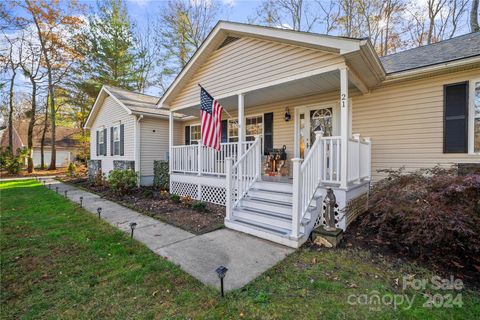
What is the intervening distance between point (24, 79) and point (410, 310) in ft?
90.4

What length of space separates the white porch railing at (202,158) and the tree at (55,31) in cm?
1754

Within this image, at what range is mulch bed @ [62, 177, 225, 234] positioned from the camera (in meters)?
5.28

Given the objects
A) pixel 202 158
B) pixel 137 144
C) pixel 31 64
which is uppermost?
pixel 31 64

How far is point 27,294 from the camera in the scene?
2.76 metres

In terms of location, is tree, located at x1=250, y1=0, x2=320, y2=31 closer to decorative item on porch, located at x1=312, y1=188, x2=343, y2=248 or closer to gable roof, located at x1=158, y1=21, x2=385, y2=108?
gable roof, located at x1=158, y1=21, x2=385, y2=108

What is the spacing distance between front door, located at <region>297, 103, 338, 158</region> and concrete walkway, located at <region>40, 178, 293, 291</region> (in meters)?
3.83

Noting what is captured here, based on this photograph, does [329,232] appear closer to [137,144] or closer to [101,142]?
[137,144]

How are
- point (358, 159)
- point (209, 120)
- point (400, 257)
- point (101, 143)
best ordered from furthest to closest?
point (101, 143) < point (209, 120) < point (358, 159) < point (400, 257)

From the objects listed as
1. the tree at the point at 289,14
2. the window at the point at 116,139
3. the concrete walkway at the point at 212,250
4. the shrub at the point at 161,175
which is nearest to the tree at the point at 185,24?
the tree at the point at 289,14

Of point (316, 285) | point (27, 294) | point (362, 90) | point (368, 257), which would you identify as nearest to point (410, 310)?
point (316, 285)

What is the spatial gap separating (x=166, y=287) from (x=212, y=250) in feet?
3.84

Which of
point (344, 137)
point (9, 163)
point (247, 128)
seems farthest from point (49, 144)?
point (344, 137)

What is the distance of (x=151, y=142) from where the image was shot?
1115 cm

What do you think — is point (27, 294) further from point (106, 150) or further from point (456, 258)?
point (106, 150)
